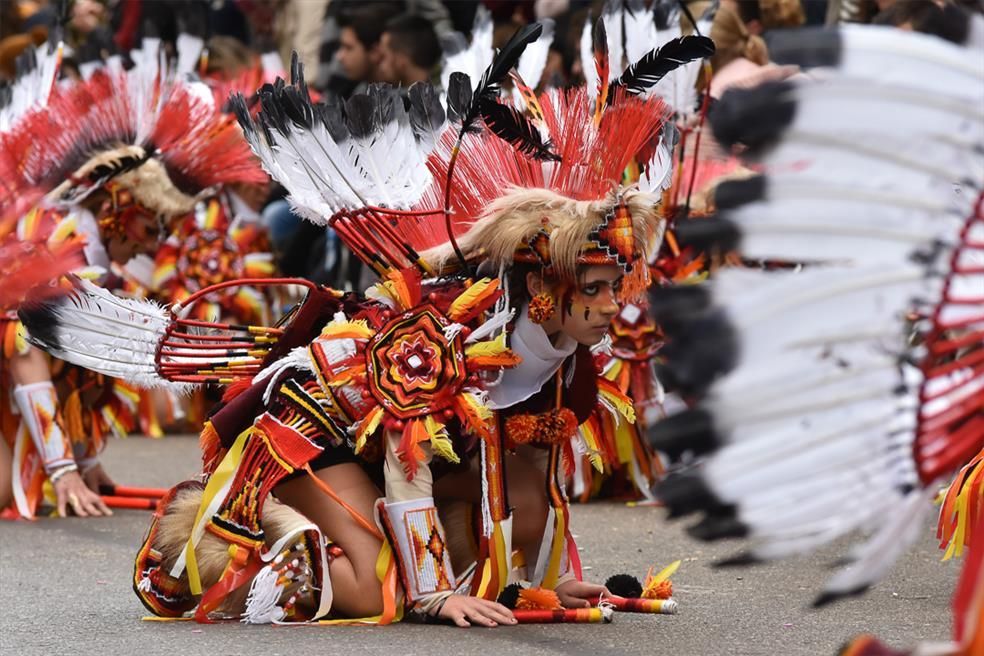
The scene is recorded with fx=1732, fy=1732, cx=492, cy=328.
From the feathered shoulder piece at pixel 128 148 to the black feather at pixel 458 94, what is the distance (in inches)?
54.6

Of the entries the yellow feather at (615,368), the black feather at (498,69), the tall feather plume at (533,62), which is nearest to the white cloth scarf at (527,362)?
the black feather at (498,69)

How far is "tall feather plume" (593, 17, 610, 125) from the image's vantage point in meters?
3.98

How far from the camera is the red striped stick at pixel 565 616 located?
13.2 ft

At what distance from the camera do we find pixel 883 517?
244 centimetres

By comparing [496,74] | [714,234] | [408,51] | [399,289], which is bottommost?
[408,51]

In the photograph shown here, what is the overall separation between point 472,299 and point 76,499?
7.28ft

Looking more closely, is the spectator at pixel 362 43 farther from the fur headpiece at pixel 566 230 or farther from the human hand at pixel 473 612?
the human hand at pixel 473 612

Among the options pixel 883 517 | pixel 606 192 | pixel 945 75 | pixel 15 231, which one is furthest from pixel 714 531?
pixel 15 231

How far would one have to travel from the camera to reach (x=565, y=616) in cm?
404

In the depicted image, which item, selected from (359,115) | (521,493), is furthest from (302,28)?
(521,493)

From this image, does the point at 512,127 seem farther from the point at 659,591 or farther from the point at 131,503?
the point at 131,503

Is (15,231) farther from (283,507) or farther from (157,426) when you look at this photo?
(157,426)

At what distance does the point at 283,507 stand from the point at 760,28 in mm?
3671

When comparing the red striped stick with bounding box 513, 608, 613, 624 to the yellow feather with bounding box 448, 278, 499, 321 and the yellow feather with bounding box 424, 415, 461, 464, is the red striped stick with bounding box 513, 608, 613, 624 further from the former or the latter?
the yellow feather with bounding box 448, 278, 499, 321
